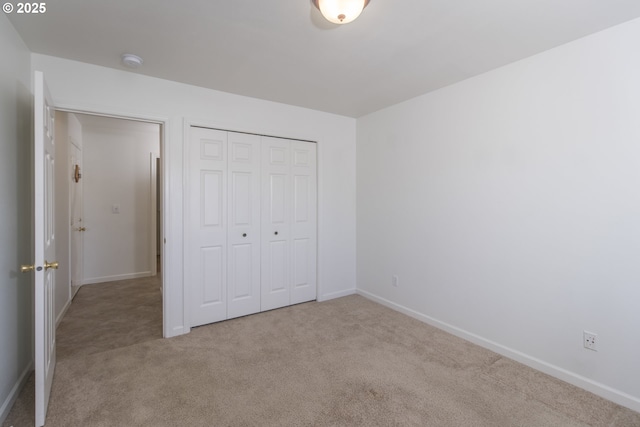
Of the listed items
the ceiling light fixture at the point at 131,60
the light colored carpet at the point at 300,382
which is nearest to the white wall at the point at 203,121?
the ceiling light fixture at the point at 131,60

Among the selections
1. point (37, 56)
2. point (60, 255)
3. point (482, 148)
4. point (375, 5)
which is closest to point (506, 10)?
point (375, 5)

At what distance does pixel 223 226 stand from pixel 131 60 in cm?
161

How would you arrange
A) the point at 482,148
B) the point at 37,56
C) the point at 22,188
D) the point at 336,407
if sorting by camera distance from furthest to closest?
the point at 482,148, the point at 37,56, the point at 22,188, the point at 336,407

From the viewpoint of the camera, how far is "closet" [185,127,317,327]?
296 cm

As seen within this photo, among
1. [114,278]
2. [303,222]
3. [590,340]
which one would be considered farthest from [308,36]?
[114,278]

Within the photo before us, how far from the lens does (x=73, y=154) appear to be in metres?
3.85

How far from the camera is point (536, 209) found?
2283 millimetres

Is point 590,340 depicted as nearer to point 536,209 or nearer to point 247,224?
point 536,209

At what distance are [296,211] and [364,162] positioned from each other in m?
1.12

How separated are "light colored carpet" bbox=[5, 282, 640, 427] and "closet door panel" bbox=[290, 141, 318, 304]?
69 cm

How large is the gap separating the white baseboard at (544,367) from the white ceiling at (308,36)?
2335 mm

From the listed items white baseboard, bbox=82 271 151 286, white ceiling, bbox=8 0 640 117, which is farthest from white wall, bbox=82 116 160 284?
white ceiling, bbox=8 0 640 117

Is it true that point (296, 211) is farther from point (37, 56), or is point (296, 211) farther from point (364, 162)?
point (37, 56)

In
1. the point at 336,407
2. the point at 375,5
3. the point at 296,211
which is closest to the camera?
the point at 375,5
